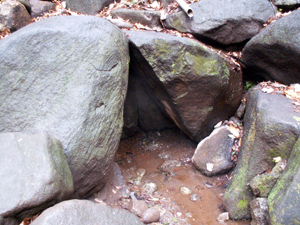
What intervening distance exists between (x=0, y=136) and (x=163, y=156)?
2886mm

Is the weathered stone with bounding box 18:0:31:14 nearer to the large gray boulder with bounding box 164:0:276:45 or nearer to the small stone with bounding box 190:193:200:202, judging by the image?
the large gray boulder with bounding box 164:0:276:45

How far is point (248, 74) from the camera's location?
177 inches

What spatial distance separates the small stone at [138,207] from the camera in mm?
3039

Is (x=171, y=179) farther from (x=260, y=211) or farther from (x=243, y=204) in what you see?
(x=260, y=211)

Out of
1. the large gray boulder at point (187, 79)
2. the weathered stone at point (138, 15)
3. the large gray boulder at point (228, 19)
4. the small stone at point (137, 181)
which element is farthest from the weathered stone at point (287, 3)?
the small stone at point (137, 181)

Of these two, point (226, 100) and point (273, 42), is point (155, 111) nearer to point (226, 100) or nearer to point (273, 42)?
point (226, 100)

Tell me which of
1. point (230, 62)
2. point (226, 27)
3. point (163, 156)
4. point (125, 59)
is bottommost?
point (163, 156)

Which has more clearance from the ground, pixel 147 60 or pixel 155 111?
pixel 147 60

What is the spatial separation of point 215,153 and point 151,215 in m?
1.55

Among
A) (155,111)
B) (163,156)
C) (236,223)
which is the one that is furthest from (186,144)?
(236,223)

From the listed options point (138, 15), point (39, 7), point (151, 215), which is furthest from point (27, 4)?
point (151, 215)

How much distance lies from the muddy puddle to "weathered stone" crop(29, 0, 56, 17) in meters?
3.00

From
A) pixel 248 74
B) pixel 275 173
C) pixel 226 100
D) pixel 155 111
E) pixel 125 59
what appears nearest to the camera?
pixel 275 173

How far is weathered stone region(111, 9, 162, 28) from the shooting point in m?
4.41
